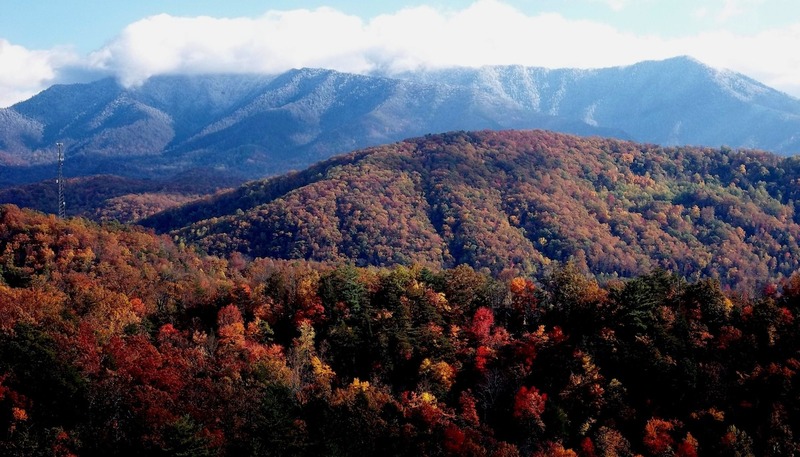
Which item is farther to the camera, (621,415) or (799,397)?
(621,415)

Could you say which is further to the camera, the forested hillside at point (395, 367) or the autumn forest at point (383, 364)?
the autumn forest at point (383, 364)

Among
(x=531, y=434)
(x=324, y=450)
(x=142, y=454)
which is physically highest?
(x=142, y=454)

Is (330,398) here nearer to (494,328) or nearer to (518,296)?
(494,328)

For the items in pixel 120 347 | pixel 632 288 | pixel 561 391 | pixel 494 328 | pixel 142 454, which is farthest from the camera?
pixel 494 328

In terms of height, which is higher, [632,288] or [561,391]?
[632,288]

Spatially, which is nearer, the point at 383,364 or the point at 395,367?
the point at 383,364

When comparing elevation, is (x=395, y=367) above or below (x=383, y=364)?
below

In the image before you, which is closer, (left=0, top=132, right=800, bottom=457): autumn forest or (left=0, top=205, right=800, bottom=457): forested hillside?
(left=0, top=205, right=800, bottom=457): forested hillside

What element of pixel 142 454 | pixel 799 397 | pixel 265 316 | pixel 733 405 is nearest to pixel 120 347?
pixel 142 454
